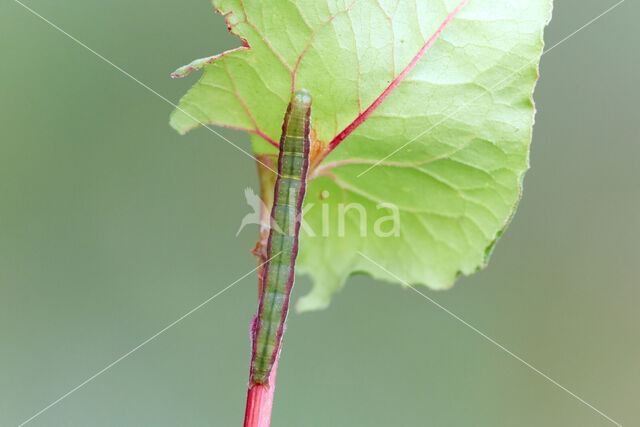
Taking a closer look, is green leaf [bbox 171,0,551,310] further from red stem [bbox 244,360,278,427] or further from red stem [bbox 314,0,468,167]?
red stem [bbox 244,360,278,427]

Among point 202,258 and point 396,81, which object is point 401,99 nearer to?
point 396,81

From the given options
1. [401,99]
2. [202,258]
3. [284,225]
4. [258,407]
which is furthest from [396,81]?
[202,258]

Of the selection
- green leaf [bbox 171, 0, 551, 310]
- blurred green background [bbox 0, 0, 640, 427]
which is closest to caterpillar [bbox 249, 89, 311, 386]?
green leaf [bbox 171, 0, 551, 310]

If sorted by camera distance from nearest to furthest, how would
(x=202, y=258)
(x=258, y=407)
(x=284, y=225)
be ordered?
(x=258, y=407), (x=284, y=225), (x=202, y=258)

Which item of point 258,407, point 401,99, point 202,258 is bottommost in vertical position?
point 202,258

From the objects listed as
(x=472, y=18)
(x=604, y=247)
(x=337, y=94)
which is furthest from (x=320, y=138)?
(x=604, y=247)

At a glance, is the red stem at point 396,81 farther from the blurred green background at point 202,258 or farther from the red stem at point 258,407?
the blurred green background at point 202,258

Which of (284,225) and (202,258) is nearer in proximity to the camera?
(284,225)
